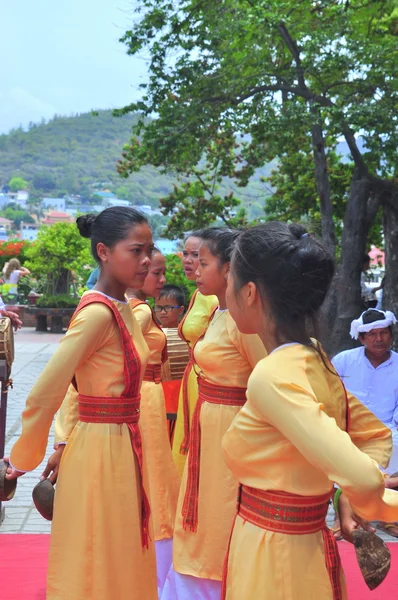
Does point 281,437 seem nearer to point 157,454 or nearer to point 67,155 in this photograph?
point 157,454

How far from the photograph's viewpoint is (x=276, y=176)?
16.3 m

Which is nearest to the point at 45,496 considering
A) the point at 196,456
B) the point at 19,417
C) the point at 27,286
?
the point at 196,456

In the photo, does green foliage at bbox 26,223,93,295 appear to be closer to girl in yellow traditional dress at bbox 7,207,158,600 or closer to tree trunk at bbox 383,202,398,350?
tree trunk at bbox 383,202,398,350

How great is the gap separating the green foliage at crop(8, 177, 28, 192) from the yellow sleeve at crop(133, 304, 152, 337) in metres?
107

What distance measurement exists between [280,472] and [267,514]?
116mm

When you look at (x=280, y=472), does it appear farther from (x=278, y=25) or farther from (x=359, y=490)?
(x=278, y=25)

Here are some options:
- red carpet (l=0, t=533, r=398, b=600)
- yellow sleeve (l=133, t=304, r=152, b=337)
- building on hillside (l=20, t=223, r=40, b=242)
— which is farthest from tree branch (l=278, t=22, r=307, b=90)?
building on hillside (l=20, t=223, r=40, b=242)

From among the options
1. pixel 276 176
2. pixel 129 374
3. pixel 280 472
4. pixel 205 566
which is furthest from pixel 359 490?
pixel 276 176

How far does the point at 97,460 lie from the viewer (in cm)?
295

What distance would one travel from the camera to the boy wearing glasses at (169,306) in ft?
19.3

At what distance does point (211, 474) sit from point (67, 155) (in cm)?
11229

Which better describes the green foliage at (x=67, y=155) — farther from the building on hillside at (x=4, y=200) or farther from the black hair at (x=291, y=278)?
the black hair at (x=291, y=278)

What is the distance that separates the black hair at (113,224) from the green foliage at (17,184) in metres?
108

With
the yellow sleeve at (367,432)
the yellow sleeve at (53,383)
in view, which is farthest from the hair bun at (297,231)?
the yellow sleeve at (53,383)
